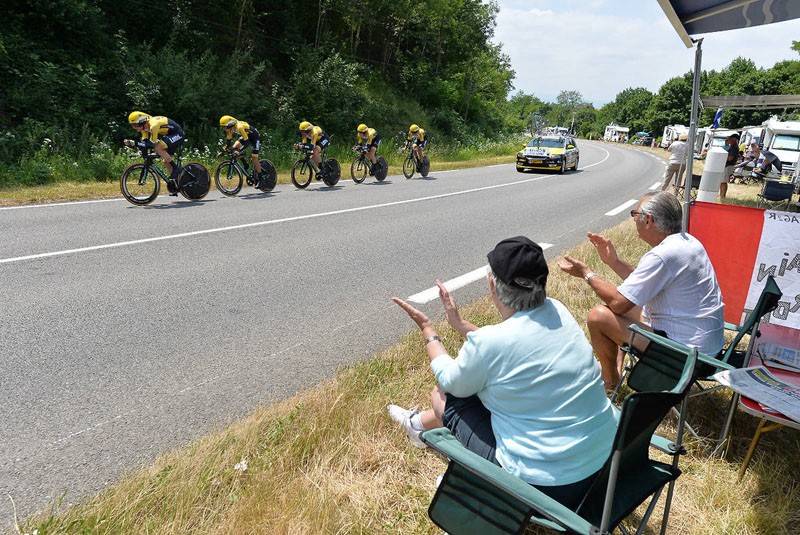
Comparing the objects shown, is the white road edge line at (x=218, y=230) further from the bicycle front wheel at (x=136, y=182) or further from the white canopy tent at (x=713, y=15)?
the white canopy tent at (x=713, y=15)

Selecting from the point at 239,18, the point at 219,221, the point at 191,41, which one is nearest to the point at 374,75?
the point at 239,18

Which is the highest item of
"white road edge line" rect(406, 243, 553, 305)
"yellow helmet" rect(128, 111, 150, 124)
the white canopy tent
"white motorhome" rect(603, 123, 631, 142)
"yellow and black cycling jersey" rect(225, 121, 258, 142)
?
the white canopy tent

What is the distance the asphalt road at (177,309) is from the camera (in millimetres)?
3064

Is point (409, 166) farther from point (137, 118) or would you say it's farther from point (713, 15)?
point (713, 15)

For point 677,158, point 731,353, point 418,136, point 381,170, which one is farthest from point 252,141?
point 677,158

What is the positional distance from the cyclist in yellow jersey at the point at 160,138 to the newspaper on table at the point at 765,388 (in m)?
9.85

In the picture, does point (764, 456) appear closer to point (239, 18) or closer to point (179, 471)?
point (179, 471)

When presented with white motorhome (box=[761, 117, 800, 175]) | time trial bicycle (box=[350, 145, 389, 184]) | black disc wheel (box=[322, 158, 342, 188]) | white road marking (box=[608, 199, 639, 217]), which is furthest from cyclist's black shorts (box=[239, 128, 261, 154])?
white motorhome (box=[761, 117, 800, 175])

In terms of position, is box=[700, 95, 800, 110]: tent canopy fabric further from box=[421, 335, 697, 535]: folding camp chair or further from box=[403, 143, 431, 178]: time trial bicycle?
box=[421, 335, 697, 535]: folding camp chair

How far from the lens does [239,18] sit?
23750 mm

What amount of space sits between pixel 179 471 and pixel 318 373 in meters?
1.49

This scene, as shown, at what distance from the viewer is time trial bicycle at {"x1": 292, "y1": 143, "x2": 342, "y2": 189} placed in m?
13.5

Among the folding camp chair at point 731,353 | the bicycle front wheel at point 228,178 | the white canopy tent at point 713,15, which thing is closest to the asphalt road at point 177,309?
the bicycle front wheel at point 228,178

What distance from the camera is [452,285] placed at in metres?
6.23
